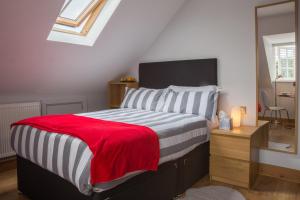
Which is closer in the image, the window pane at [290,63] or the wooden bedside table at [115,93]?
the window pane at [290,63]

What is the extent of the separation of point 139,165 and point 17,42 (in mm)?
1867

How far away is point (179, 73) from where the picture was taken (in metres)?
3.46

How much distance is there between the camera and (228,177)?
2527 millimetres

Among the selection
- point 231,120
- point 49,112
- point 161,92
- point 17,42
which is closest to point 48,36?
point 17,42

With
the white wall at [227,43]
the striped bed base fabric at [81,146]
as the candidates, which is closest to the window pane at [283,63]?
the white wall at [227,43]

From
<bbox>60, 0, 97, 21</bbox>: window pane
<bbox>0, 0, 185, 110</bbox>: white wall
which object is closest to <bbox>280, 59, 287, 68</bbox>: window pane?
<bbox>0, 0, 185, 110</bbox>: white wall

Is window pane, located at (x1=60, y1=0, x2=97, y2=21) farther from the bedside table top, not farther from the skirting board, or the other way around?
the skirting board

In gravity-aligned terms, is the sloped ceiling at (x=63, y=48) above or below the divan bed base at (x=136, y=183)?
above

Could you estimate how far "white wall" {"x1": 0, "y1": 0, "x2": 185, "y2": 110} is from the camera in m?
2.39

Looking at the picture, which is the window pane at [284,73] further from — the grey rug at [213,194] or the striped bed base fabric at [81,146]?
the grey rug at [213,194]

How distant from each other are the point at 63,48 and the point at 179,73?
158 cm

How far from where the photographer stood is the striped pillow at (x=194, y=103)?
2.79 meters

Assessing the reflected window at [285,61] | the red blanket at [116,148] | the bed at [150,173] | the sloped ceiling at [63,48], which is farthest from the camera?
the reflected window at [285,61]

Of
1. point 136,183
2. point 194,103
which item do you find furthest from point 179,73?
point 136,183
